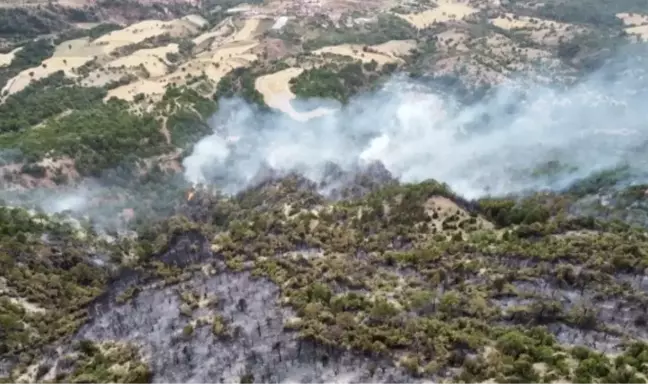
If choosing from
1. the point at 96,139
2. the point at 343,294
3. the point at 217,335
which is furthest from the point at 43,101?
the point at 343,294

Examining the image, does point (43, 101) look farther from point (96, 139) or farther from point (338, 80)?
point (338, 80)

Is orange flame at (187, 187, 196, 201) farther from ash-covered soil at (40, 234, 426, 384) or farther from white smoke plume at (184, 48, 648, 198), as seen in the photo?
ash-covered soil at (40, 234, 426, 384)

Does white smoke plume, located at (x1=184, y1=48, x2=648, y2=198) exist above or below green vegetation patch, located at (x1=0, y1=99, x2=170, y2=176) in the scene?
below

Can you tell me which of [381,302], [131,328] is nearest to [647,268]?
[381,302]

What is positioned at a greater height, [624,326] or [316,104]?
[624,326]

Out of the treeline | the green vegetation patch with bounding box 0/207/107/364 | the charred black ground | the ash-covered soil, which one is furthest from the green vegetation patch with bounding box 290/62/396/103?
the ash-covered soil

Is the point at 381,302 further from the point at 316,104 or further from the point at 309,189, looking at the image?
the point at 316,104

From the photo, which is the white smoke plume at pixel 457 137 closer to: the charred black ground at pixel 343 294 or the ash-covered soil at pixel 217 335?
the charred black ground at pixel 343 294

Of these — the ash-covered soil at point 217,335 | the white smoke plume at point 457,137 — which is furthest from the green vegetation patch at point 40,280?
the white smoke plume at point 457,137
